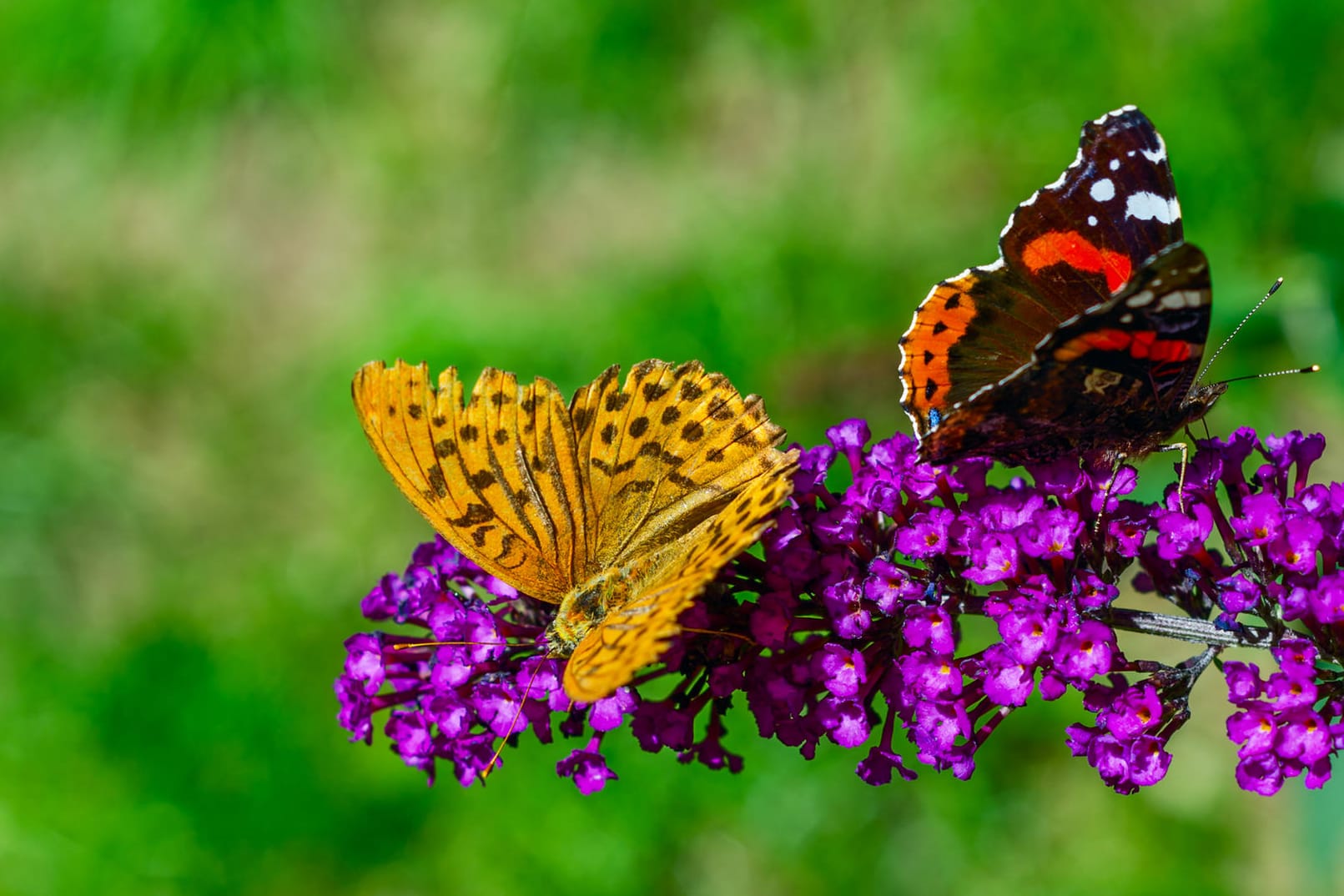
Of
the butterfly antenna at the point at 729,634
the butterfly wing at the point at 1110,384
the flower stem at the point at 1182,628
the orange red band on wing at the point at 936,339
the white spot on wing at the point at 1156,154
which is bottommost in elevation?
the flower stem at the point at 1182,628

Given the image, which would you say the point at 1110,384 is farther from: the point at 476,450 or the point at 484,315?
the point at 484,315

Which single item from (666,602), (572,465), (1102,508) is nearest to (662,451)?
(572,465)

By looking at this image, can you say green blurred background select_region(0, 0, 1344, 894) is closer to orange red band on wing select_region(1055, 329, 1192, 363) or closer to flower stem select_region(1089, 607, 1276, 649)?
flower stem select_region(1089, 607, 1276, 649)

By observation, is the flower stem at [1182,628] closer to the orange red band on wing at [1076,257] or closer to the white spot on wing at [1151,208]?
the orange red band on wing at [1076,257]

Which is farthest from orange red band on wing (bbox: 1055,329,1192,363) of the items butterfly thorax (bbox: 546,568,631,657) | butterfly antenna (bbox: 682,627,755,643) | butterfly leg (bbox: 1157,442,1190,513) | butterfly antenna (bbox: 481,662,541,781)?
butterfly antenna (bbox: 481,662,541,781)

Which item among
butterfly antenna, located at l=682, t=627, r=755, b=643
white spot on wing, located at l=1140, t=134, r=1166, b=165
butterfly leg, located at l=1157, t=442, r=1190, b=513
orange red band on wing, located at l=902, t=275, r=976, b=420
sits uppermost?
white spot on wing, located at l=1140, t=134, r=1166, b=165

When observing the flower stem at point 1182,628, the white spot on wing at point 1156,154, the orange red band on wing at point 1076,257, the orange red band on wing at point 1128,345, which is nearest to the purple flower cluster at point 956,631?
the flower stem at point 1182,628
